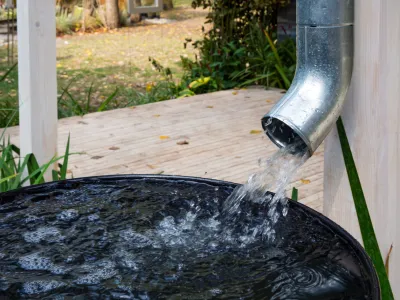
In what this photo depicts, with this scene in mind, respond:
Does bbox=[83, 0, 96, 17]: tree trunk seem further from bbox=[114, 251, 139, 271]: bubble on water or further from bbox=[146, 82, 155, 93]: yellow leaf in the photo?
bbox=[114, 251, 139, 271]: bubble on water

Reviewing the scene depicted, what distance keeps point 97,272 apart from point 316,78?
0.66 meters

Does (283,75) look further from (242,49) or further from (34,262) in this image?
(34,262)

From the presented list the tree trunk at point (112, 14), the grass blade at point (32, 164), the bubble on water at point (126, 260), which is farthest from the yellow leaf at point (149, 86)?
the bubble on water at point (126, 260)

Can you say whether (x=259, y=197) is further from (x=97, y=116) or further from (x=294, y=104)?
(x=97, y=116)

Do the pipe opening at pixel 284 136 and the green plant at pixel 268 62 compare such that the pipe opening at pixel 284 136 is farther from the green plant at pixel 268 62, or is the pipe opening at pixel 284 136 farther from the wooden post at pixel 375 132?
the green plant at pixel 268 62

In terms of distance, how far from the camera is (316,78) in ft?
5.33

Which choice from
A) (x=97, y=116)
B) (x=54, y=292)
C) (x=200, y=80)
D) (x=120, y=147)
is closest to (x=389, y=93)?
(x=54, y=292)

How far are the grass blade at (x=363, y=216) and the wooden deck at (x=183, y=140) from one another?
2.10m

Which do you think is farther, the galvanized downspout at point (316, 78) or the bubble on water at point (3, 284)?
the galvanized downspout at point (316, 78)

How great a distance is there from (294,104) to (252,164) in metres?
3.07

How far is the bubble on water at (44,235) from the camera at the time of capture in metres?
1.62

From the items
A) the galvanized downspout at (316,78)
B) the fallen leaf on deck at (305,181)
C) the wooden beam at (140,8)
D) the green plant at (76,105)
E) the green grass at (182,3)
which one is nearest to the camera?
the galvanized downspout at (316,78)

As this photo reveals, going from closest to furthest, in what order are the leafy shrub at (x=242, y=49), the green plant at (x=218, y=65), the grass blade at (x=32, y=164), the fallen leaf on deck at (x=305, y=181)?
the grass blade at (x=32, y=164)
the fallen leaf on deck at (x=305, y=181)
the leafy shrub at (x=242, y=49)
the green plant at (x=218, y=65)

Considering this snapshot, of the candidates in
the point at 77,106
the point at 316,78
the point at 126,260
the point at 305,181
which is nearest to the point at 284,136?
the point at 316,78
